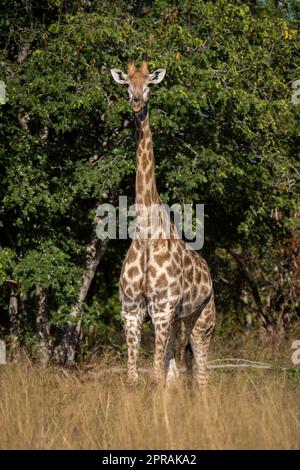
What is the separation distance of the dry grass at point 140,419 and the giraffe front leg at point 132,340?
17 cm

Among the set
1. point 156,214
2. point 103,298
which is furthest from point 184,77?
point 103,298

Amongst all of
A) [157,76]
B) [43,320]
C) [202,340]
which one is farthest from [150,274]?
[43,320]

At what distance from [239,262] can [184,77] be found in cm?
568

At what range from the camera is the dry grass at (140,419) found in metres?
6.96

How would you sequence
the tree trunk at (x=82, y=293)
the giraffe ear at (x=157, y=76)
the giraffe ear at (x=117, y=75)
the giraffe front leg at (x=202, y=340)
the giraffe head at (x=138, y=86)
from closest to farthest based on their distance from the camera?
the giraffe head at (x=138, y=86), the giraffe ear at (x=157, y=76), the giraffe ear at (x=117, y=75), the giraffe front leg at (x=202, y=340), the tree trunk at (x=82, y=293)

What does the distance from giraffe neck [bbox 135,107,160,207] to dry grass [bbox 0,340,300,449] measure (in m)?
2.06

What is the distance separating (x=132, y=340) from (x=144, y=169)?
192 centimetres

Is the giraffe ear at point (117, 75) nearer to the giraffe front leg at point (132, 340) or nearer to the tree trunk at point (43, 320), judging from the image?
the giraffe front leg at point (132, 340)

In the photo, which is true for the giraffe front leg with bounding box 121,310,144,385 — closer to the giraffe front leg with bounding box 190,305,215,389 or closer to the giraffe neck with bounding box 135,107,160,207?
the giraffe neck with bounding box 135,107,160,207

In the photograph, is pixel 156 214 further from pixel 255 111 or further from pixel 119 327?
pixel 119 327

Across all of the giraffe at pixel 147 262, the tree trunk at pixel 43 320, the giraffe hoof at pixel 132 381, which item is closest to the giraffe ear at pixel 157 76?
the giraffe at pixel 147 262

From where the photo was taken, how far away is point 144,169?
961cm

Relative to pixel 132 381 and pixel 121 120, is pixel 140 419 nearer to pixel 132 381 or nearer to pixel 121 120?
pixel 132 381
